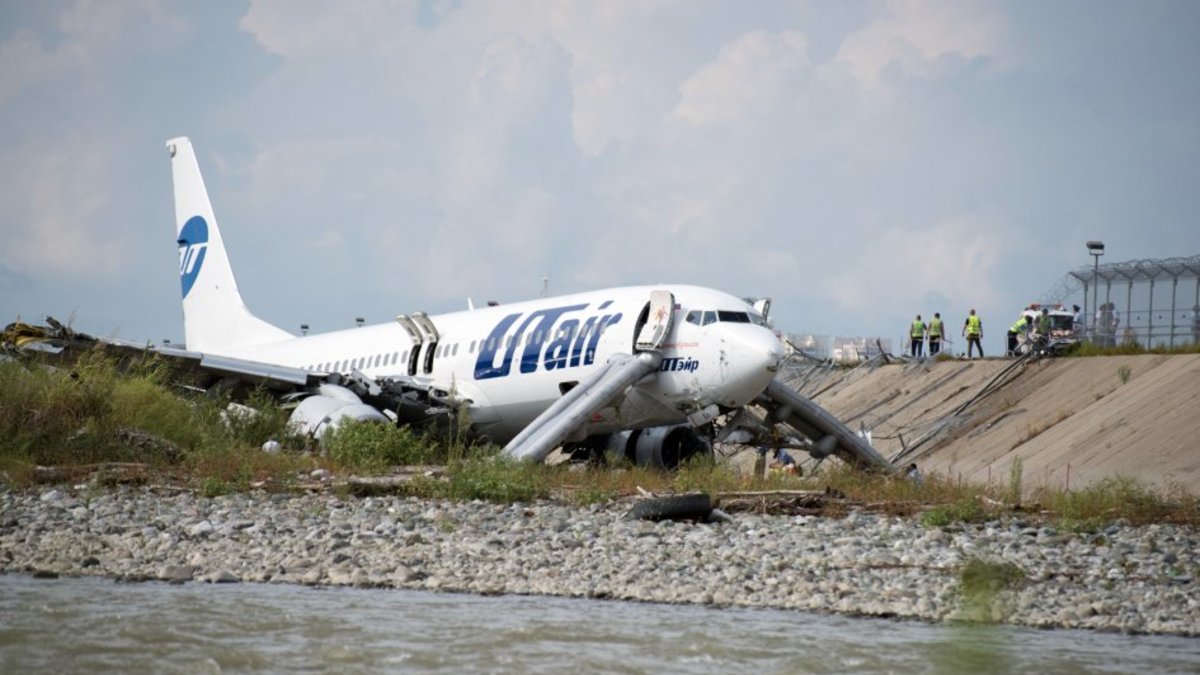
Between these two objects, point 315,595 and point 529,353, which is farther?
point 529,353

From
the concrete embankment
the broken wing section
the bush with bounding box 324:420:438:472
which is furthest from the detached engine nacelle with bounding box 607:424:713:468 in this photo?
the concrete embankment

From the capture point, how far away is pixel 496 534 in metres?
16.2

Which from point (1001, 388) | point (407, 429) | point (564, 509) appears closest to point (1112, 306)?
point (1001, 388)

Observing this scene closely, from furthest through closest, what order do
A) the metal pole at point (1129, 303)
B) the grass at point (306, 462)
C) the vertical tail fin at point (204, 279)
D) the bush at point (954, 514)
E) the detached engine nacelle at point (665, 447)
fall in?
1. the metal pole at point (1129, 303)
2. the vertical tail fin at point (204, 279)
3. the detached engine nacelle at point (665, 447)
4. the grass at point (306, 462)
5. the bush at point (954, 514)

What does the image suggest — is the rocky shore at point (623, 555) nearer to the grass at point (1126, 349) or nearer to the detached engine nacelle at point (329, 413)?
the detached engine nacelle at point (329, 413)

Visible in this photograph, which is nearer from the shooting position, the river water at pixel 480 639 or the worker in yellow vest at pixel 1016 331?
the river water at pixel 480 639

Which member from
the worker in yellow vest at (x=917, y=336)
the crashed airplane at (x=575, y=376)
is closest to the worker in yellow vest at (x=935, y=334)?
the worker in yellow vest at (x=917, y=336)

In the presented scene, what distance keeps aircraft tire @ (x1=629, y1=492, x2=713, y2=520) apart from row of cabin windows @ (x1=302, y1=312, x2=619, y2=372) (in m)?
7.93

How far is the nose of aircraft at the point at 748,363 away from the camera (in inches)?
914

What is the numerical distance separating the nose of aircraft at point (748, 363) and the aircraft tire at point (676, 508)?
19.7 ft

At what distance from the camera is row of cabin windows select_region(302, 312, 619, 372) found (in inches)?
1035

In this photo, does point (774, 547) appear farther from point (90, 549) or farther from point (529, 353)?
point (529, 353)

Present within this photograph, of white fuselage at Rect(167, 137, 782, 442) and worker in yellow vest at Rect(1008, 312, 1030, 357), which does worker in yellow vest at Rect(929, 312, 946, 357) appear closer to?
worker in yellow vest at Rect(1008, 312, 1030, 357)

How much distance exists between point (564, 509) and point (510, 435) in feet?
29.9
